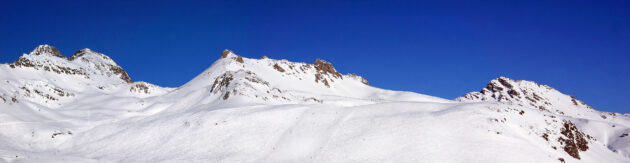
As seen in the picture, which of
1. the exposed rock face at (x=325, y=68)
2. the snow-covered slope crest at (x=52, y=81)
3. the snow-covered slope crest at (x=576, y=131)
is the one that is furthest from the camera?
the exposed rock face at (x=325, y=68)

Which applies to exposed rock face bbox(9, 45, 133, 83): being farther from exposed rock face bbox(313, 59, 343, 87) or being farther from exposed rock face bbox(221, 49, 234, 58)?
exposed rock face bbox(313, 59, 343, 87)

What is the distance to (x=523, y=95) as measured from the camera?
15062 centimetres

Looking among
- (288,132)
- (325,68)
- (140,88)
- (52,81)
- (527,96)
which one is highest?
(325,68)

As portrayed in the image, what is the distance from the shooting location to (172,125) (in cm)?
4469

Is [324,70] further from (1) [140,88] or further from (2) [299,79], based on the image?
(1) [140,88]

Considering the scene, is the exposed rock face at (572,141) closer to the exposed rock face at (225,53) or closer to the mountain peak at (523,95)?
the exposed rock face at (225,53)

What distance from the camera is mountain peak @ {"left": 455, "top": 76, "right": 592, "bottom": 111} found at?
5699 inches

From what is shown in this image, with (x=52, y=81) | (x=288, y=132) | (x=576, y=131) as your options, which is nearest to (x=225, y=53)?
(x=52, y=81)

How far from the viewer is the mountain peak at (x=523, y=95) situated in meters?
145

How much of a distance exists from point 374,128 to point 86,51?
135 m

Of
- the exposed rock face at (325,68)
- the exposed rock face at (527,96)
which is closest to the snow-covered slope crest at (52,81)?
the exposed rock face at (325,68)

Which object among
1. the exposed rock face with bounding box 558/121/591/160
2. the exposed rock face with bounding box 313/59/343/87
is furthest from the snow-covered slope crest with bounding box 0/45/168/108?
the exposed rock face with bounding box 558/121/591/160

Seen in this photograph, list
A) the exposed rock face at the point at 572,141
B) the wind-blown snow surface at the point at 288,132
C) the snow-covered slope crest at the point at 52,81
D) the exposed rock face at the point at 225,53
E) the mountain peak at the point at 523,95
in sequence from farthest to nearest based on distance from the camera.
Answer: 1. the mountain peak at the point at 523,95
2. the exposed rock face at the point at 225,53
3. the snow-covered slope crest at the point at 52,81
4. the exposed rock face at the point at 572,141
5. the wind-blown snow surface at the point at 288,132

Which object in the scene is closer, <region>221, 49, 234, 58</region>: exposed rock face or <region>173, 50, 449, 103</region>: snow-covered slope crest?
<region>173, 50, 449, 103</region>: snow-covered slope crest
